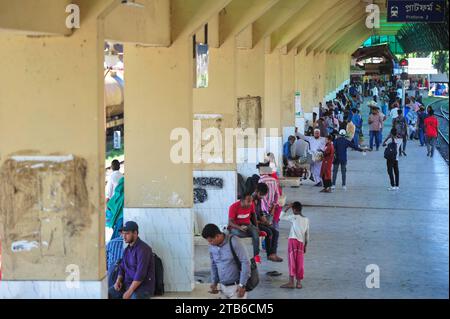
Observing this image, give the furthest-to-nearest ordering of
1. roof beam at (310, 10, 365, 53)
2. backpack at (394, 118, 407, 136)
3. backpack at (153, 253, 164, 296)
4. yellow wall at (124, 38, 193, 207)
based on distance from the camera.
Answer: roof beam at (310, 10, 365, 53) → backpack at (394, 118, 407, 136) → yellow wall at (124, 38, 193, 207) → backpack at (153, 253, 164, 296)

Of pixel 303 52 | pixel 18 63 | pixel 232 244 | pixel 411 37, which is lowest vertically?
pixel 232 244

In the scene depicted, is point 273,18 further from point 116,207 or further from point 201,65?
point 116,207

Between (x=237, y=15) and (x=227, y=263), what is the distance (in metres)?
7.06

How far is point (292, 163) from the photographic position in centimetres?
2317

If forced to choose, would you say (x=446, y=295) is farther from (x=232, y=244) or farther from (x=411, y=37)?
(x=411, y=37)

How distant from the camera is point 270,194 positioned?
47.9 ft

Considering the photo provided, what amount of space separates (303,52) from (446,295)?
2002 centimetres

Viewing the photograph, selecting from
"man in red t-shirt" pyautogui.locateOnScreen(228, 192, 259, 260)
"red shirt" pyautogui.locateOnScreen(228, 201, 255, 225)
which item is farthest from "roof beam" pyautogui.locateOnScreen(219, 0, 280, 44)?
"red shirt" pyautogui.locateOnScreen(228, 201, 255, 225)

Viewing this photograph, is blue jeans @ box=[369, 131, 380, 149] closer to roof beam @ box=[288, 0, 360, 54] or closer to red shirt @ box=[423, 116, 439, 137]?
red shirt @ box=[423, 116, 439, 137]

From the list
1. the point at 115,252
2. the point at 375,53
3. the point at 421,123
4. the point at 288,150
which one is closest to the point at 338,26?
the point at 421,123

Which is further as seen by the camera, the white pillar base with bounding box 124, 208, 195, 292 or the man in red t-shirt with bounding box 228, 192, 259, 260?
the man in red t-shirt with bounding box 228, 192, 259, 260

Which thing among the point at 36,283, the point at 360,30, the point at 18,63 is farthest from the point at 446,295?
the point at 360,30

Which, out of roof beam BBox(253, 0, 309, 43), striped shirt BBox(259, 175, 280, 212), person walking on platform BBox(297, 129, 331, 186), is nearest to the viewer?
striped shirt BBox(259, 175, 280, 212)

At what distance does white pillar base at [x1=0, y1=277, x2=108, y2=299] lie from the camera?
352 inches
